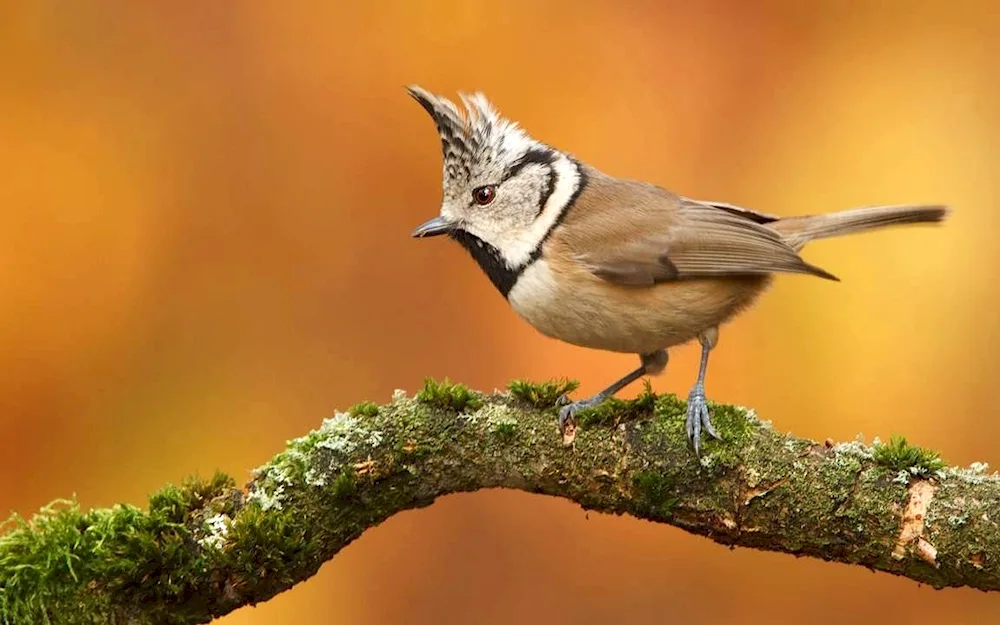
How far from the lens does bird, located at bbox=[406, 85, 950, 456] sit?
2.64m

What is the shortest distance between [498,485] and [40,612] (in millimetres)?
1009

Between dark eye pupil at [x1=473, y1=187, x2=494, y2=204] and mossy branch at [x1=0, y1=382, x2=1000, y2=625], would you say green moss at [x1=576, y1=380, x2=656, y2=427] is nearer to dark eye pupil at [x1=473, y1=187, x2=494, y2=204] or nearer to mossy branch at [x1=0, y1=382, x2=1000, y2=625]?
mossy branch at [x1=0, y1=382, x2=1000, y2=625]

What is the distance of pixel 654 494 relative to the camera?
220cm

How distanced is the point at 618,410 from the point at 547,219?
2.30ft

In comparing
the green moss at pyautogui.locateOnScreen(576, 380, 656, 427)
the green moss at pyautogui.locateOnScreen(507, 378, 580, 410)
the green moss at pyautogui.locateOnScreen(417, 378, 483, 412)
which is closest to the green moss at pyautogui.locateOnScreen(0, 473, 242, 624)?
the green moss at pyautogui.locateOnScreen(417, 378, 483, 412)

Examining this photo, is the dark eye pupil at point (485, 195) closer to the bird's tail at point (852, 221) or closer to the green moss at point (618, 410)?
the green moss at point (618, 410)

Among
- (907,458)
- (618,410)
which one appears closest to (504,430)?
(618,410)

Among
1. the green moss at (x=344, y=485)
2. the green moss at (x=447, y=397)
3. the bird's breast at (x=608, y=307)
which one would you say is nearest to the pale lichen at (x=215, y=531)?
the green moss at (x=344, y=485)

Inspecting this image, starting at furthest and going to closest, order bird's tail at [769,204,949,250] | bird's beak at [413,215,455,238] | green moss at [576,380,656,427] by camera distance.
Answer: bird's tail at [769,204,949,250] < bird's beak at [413,215,455,238] < green moss at [576,380,656,427]

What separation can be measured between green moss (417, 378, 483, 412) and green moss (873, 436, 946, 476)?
3.04 ft

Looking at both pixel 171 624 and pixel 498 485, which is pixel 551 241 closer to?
pixel 498 485

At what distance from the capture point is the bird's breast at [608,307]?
8.59ft

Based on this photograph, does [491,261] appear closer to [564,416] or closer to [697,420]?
[564,416]

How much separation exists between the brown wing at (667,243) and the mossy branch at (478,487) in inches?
18.2
